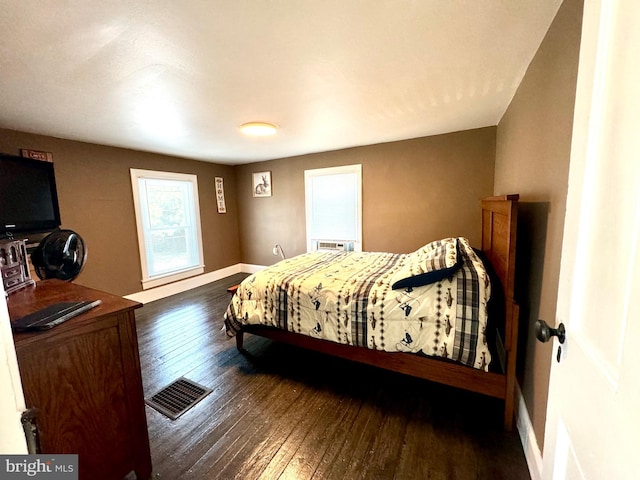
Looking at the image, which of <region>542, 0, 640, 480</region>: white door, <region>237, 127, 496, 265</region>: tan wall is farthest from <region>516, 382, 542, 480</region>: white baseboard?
<region>237, 127, 496, 265</region>: tan wall

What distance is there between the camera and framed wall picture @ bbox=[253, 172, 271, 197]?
514cm

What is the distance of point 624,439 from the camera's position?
47 centimetres

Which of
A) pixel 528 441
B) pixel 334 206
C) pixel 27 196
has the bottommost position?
pixel 528 441

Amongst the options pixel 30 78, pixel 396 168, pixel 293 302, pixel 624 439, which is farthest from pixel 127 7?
pixel 396 168

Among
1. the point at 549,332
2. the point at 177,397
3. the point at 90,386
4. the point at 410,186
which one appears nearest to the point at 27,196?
the point at 177,397

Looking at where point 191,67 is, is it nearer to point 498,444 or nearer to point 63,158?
point 63,158

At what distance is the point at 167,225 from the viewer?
14.6ft

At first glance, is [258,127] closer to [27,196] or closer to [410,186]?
[410,186]

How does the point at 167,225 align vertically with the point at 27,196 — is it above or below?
below

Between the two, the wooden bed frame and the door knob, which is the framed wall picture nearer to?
the wooden bed frame

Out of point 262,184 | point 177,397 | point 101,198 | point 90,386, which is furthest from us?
point 262,184

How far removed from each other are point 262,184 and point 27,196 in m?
3.19

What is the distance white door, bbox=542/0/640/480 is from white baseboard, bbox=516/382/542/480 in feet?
2.36
